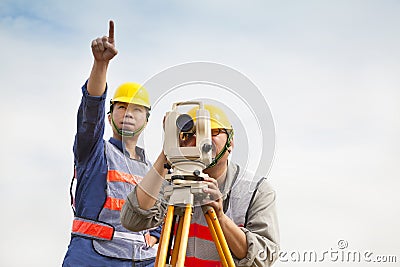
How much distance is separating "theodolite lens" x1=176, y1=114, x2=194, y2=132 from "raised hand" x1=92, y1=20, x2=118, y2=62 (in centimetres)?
61

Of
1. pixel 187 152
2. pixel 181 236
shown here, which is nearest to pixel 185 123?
pixel 187 152

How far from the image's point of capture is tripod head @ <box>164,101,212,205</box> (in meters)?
2.39

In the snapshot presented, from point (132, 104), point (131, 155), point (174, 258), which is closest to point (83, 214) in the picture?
point (131, 155)

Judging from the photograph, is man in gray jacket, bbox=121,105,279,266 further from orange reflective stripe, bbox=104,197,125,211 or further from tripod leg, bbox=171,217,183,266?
orange reflective stripe, bbox=104,197,125,211

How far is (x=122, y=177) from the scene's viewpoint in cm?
358

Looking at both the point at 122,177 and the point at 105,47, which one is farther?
the point at 122,177

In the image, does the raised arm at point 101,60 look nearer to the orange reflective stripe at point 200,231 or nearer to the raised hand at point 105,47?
the raised hand at point 105,47

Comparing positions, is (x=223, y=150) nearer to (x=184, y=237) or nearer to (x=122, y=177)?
(x=184, y=237)

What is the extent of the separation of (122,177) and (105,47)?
3.38 ft

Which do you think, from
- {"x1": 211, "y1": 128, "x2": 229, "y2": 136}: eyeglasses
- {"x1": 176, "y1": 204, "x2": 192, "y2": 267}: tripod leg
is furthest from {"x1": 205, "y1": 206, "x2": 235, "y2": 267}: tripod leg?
{"x1": 211, "y1": 128, "x2": 229, "y2": 136}: eyeglasses

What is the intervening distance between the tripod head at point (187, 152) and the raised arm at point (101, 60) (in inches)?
22.5

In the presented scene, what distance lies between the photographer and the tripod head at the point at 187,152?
94.2 inches

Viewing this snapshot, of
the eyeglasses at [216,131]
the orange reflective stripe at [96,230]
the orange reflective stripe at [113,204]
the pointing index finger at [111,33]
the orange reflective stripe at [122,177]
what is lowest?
the orange reflective stripe at [96,230]

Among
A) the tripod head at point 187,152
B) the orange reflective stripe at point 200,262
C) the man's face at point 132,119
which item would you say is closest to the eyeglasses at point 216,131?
the tripod head at point 187,152
